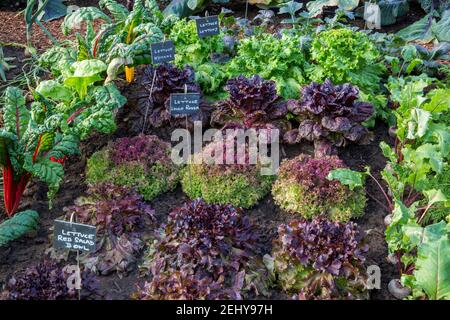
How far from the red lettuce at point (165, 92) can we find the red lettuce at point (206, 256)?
1.39 meters

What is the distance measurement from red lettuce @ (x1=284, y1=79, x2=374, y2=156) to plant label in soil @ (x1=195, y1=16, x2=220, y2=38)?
3.45ft

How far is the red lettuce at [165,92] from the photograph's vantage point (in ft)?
17.0

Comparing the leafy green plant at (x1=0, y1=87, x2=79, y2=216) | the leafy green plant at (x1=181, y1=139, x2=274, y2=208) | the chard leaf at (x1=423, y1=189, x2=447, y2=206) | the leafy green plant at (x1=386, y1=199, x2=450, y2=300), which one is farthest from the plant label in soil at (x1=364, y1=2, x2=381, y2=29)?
the leafy green plant at (x1=0, y1=87, x2=79, y2=216)

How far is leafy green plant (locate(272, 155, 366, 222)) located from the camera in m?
4.29

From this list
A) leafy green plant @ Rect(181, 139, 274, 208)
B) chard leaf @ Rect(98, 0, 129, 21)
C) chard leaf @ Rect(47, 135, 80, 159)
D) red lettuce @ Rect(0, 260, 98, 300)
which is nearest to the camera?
red lettuce @ Rect(0, 260, 98, 300)

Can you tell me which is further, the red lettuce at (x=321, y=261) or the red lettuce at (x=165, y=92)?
the red lettuce at (x=165, y=92)

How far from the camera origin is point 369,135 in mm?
5031

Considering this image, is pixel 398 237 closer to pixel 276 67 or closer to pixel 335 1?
pixel 276 67

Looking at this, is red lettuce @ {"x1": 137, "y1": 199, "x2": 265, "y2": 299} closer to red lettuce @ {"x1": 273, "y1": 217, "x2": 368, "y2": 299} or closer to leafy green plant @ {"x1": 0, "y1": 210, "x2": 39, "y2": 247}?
red lettuce @ {"x1": 273, "y1": 217, "x2": 368, "y2": 299}

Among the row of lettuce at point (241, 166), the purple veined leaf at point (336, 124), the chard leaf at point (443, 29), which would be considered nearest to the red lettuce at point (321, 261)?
the row of lettuce at point (241, 166)

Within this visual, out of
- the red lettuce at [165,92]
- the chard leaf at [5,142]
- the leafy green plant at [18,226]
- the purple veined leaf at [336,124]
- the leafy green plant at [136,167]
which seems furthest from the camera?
the red lettuce at [165,92]

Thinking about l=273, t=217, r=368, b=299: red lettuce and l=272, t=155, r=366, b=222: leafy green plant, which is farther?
l=272, t=155, r=366, b=222: leafy green plant

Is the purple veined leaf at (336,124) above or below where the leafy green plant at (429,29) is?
below

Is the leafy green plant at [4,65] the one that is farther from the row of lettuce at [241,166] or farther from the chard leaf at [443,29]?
the chard leaf at [443,29]
